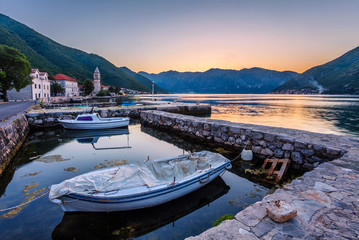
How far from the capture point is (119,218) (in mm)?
5301

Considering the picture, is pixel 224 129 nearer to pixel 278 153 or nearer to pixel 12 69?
pixel 278 153

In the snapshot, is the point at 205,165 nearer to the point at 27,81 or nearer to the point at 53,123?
the point at 53,123

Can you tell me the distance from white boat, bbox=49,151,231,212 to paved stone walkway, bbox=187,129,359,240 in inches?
95.7

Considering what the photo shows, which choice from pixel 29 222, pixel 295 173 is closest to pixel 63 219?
pixel 29 222

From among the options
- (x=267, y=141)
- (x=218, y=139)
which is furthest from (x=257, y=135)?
(x=218, y=139)

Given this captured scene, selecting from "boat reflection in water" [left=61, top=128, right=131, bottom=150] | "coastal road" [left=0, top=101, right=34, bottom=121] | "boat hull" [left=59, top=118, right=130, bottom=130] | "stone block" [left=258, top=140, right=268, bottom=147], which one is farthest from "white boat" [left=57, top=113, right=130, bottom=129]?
"stone block" [left=258, top=140, right=268, bottom=147]

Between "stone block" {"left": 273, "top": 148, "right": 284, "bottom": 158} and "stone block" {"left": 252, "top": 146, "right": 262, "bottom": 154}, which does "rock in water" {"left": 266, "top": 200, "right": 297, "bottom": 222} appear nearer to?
"stone block" {"left": 273, "top": 148, "right": 284, "bottom": 158}

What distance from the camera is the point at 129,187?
529 centimetres

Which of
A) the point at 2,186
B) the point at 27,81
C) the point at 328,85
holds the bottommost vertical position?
the point at 2,186

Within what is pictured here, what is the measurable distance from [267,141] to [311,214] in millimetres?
6625

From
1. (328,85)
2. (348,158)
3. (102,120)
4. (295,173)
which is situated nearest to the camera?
(348,158)

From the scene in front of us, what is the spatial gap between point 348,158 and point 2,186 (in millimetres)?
13401

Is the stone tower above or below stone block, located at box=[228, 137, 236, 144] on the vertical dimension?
above

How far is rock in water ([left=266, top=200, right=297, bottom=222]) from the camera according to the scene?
130 inches
